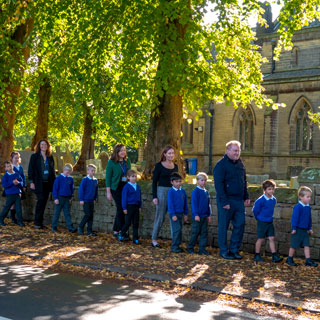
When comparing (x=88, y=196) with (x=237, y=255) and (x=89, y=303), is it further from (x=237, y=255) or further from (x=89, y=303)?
(x=89, y=303)

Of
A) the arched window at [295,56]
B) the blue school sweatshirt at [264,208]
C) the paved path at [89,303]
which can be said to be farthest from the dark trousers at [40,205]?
the arched window at [295,56]

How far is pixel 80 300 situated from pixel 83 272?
1600 millimetres

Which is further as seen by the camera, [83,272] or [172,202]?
[172,202]

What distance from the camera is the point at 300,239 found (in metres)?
7.97

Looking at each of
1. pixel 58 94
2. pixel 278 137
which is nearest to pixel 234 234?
pixel 58 94

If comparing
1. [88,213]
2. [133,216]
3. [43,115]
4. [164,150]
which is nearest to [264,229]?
[164,150]

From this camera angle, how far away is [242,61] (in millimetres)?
14609

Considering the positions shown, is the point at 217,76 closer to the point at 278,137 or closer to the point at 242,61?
the point at 242,61

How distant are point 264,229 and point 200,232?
48.1 inches

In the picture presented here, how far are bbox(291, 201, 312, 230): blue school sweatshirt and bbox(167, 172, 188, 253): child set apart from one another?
1.99 m

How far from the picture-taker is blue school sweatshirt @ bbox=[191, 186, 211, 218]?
8.92 m

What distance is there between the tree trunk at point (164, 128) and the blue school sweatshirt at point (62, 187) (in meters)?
1.82

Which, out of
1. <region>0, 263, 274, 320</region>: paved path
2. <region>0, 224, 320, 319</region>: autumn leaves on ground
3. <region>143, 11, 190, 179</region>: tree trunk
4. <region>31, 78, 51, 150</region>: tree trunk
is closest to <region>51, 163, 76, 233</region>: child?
<region>0, 224, 320, 319</region>: autumn leaves on ground

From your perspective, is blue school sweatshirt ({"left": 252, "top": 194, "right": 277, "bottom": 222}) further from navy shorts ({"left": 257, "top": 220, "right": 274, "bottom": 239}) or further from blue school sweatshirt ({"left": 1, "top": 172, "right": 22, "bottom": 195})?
blue school sweatshirt ({"left": 1, "top": 172, "right": 22, "bottom": 195})
